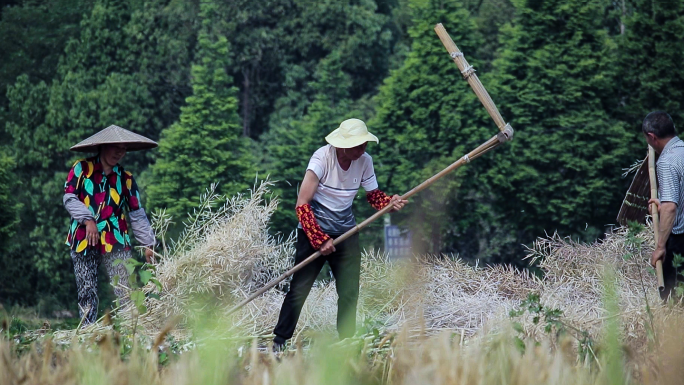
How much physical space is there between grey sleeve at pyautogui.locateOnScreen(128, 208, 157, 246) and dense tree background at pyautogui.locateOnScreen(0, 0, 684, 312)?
6.42 meters

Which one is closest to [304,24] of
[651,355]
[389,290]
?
[389,290]

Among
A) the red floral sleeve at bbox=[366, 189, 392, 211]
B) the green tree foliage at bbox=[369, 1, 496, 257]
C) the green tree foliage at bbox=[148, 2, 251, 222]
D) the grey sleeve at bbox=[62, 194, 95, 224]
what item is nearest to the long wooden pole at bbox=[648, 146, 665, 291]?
the red floral sleeve at bbox=[366, 189, 392, 211]

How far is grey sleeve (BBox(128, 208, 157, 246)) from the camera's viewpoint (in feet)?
20.7

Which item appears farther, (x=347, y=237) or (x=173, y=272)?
(x=173, y=272)

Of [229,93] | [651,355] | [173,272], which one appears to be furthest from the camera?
[229,93]

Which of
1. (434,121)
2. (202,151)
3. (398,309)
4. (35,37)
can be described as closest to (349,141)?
(398,309)

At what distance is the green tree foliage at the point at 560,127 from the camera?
558 inches

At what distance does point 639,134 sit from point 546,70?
1.70 m

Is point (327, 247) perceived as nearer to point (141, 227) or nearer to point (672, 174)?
point (141, 227)

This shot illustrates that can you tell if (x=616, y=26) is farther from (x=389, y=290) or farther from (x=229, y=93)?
(x=389, y=290)

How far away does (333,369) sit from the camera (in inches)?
107

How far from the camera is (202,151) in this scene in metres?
15.3

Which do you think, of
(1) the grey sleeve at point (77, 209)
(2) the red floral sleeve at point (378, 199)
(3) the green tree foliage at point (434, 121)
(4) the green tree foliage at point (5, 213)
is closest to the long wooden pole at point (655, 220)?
(2) the red floral sleeve at point (378, 199)

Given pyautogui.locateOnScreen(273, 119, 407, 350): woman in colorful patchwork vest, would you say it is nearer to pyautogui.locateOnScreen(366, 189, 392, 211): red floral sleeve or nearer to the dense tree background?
pyautogui.locateOnScreen(366, 189, 392, 211): red floral sleeve
